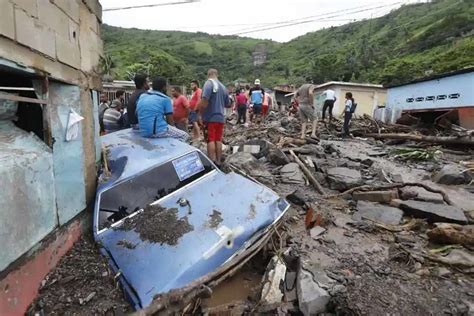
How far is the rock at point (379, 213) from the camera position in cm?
441

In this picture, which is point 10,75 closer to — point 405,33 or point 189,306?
point 189,306

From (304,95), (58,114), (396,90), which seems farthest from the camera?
(396,90)

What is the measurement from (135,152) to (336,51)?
52472 mm

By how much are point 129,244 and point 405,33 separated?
52650mm

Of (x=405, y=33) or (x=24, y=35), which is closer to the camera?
(x=24, y=35)

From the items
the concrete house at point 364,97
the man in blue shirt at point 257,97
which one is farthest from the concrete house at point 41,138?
the concrete house at point 364,97

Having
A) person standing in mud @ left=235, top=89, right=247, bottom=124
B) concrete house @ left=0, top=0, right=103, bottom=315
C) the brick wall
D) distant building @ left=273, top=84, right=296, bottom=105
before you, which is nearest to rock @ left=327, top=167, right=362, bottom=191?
concrete house @ left=0, top=0, right=103, bottom=315

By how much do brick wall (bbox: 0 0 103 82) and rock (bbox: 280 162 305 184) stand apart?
12.2ft

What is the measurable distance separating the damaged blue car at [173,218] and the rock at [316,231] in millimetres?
569

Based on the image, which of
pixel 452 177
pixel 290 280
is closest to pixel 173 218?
pixel 290 280

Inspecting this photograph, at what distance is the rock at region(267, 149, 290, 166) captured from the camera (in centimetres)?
699

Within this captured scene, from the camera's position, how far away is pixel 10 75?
9.31ft

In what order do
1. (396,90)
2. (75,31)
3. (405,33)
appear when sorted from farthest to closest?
(405,33) → (396,90) → (75,31)

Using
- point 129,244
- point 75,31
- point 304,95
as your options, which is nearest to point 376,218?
point 129,244
